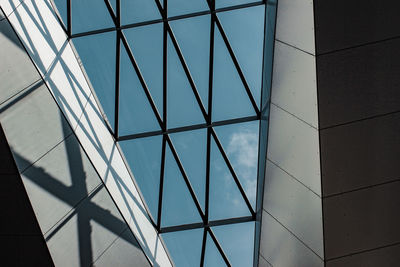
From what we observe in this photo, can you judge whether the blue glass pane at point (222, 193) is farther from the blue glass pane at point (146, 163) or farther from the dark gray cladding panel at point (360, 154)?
the dark gray cladding panel at point (360, 154)

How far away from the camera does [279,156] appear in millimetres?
18000

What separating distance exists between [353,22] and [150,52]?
38.2ft

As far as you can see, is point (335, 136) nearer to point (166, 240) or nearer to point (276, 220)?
point (276, 220)

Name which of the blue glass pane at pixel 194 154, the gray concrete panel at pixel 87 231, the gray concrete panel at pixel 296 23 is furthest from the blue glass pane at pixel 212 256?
the gray concrete panel at pixel 296 23

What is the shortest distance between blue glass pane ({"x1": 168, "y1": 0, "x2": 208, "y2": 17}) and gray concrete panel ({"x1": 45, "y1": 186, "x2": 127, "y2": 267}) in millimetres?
8661

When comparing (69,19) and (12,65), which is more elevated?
(69,19)

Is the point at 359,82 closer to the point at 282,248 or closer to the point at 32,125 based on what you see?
the point at 282,248

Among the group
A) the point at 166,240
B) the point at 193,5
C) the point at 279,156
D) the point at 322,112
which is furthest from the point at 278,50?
the point at 166,240

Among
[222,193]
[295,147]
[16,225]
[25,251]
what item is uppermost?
[222,193]

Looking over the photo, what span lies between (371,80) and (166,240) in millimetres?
16192

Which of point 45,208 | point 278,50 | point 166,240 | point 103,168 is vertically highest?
point 278,50

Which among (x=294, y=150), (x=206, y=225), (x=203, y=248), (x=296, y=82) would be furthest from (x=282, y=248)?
(x=296, y=82)

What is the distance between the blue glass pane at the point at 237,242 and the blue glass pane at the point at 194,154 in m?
2.29

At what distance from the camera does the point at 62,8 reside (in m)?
22.5
